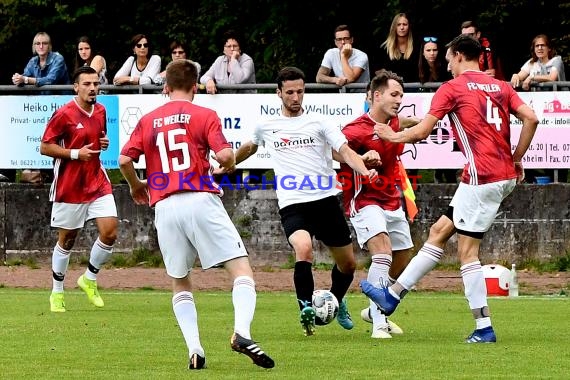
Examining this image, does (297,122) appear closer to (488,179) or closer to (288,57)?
(488,179)

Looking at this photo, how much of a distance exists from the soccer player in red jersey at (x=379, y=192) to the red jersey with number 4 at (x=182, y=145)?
283cm

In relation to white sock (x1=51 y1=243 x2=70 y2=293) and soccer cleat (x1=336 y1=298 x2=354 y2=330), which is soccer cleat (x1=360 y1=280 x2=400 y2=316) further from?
white sock (x1=51 y1=243 x2=70 y2=293)

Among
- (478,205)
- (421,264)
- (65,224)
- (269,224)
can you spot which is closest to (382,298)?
(421,264)

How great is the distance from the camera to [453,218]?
12.0 metres

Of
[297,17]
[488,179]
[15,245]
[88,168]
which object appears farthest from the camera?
[297,17]

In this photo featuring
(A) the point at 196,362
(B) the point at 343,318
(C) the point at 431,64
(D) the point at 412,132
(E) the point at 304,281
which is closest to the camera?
(A) the point at 196,362

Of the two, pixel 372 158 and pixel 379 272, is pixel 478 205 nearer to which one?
pixel 372 158

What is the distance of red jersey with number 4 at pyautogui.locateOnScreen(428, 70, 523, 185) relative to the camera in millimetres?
11867

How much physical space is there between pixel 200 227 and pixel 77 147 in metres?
6.11

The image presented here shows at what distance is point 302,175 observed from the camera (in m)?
12.8

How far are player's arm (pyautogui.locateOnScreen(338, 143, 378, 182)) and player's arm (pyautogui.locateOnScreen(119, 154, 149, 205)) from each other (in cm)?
178

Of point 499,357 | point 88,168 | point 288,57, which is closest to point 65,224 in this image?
point 88,168

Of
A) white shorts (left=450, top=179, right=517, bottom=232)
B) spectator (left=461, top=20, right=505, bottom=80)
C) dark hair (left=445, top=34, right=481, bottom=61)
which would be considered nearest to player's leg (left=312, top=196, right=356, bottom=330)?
white shorts (left=450, top=179, right=517, bottom=232)

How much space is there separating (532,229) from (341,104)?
3.03 metres
